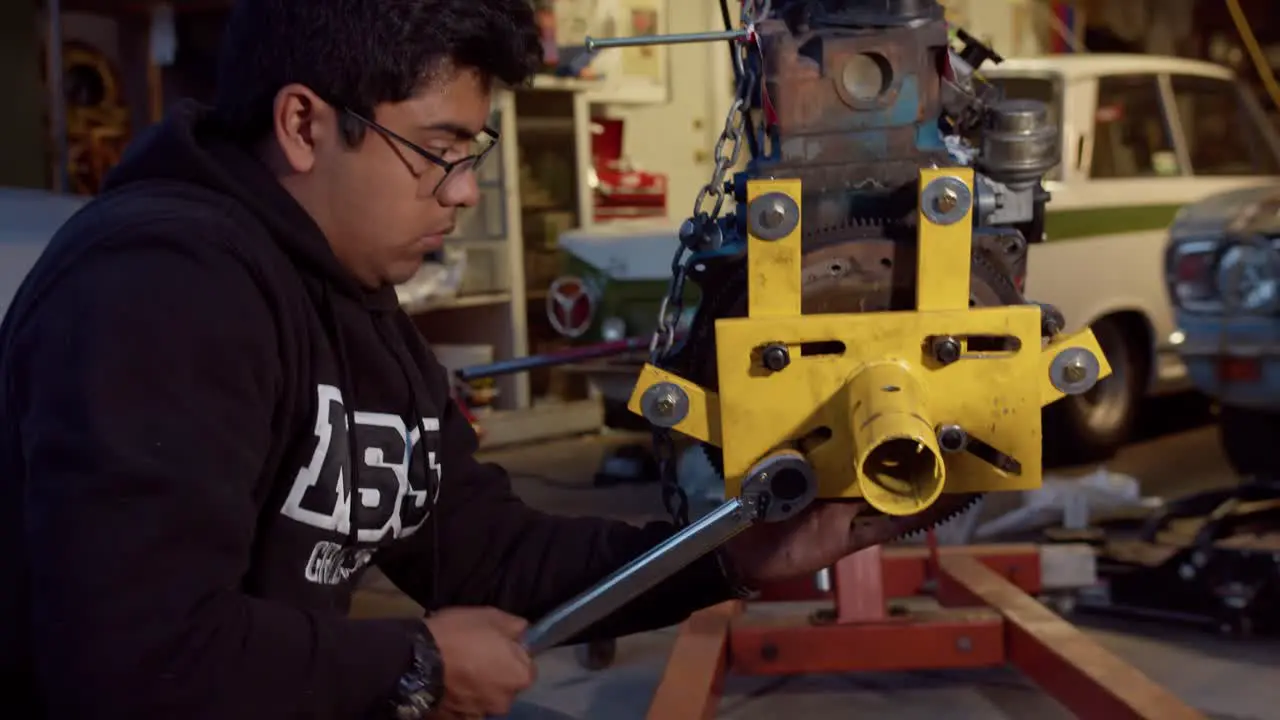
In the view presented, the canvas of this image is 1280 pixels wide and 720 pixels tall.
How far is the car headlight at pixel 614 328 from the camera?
470 centimetres

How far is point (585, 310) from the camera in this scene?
15.6ft

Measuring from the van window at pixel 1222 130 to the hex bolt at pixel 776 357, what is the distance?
4.57 metres

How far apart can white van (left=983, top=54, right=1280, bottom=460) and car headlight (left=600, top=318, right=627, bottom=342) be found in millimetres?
1371

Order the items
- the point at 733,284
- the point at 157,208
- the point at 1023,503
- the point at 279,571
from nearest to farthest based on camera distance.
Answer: the point at 157,208 < the point at 279,571 < the point at 733,284 < the point at 1023,503

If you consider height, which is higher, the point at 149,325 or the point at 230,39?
the point at 230,39

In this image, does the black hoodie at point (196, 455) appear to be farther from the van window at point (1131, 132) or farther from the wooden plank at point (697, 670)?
the van window at point (1131, 132)

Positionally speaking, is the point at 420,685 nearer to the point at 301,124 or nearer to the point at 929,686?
the point at 301,124

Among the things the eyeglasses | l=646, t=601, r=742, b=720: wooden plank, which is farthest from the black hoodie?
l=646, t=601, r=742, b=720: wooden plank

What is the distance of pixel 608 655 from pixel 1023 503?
157 cm

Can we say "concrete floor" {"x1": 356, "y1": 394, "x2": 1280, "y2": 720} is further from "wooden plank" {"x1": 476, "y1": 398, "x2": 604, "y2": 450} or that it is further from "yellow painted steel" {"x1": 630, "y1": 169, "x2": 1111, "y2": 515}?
"wooden plank" {"x1": 476, "y1": 398, "x2": 604, "y2": 450}

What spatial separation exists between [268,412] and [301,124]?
0.28 metres

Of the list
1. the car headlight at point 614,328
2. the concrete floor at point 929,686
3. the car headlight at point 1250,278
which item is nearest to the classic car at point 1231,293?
the car headlight at point 1250,278

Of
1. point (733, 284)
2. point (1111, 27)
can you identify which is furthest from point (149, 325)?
point (1111, 27)

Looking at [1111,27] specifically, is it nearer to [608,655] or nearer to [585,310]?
[585,310]
